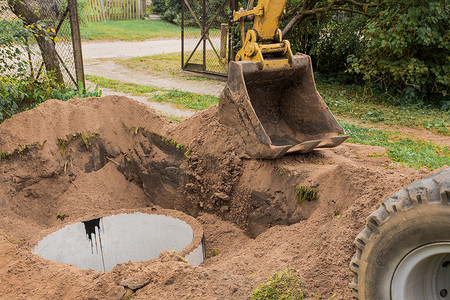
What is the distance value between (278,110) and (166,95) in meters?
5.16

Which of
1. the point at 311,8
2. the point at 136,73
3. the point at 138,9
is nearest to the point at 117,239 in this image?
the point at 311,8

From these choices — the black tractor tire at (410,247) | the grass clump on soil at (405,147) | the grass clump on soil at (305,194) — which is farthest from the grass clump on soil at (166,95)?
the black tractor tire at (410,247)

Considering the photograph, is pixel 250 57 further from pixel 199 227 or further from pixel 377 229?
pixel 377 229

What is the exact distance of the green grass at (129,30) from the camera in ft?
68.1

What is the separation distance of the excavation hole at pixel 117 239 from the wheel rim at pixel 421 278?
110 inches

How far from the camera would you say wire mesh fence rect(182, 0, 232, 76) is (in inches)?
488

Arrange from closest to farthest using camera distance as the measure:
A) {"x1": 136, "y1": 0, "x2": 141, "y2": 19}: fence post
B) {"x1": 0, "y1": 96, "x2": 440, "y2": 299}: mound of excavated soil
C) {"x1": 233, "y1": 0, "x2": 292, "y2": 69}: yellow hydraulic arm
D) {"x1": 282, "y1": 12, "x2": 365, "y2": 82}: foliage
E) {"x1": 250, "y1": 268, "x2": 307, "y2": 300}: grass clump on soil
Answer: {"x1": 250, "y1": 268, "x2": 307, "y2": 300}: grass clump on soil
{"x1": 0, "y1": 96, "x2": 440, "y2": 299}: mound of excavated soil
{"x1": 233, "y1": 0, "x2": 292, "y2": 69}: yellow hydraulic arm
{"x1": 282, "y1": 12, "x2": 365, "y2": 82}: foliage
{"x1": 136, "y1": 0, "x2": 141, "y2": 19}: fence post

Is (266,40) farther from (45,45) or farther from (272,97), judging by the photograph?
(45,45)

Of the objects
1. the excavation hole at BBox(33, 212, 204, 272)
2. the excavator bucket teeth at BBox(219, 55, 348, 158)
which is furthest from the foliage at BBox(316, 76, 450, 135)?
the excavation hole at BBox(33, 212, 204, 272)

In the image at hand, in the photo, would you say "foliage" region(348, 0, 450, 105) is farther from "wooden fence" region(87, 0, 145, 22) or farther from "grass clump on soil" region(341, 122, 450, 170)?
"wooden fence" region(87, 0, 145, 22)

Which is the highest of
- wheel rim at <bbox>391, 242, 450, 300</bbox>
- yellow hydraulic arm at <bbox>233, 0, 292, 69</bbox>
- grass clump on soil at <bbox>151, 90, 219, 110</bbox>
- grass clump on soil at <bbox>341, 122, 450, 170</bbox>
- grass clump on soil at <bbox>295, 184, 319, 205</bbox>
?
yellow hydraulic arm at <bbox>233, 0, 292, 69</bbox>

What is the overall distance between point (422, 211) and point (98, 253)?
435 cm

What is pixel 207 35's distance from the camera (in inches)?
494

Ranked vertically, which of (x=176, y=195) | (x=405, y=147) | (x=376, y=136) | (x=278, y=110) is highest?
(x=278, y=110)
